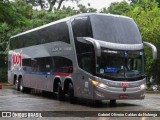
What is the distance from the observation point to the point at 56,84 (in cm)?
1995

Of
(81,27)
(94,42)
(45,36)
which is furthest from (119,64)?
(45,36)

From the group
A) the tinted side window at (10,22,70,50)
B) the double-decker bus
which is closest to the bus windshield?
the double-decker bus

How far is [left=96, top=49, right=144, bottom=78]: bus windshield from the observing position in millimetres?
15664

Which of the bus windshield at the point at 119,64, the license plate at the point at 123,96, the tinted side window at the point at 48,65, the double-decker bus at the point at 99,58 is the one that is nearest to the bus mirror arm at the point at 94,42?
the double-decker bus at the point at 99,58

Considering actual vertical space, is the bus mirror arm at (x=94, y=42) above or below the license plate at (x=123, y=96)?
above

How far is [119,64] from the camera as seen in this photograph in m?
15.8

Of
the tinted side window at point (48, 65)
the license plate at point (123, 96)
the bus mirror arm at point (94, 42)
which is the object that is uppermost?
the bus mirror arm at point (94, 42)

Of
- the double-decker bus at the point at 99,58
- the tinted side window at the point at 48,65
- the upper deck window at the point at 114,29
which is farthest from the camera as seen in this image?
the tinted side window at the point at 48,65

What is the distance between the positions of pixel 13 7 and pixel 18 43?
38.7 feet

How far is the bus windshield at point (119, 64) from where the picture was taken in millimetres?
15664

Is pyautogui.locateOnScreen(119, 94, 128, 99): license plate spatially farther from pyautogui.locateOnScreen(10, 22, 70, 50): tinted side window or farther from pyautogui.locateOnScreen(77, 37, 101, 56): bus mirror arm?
pyautogui.locateOnScreen(10, 22, 70, 50): tinted side window

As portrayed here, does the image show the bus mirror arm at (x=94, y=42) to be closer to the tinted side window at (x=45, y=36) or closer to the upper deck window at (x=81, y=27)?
the upper deck window at (x=81, y=27)

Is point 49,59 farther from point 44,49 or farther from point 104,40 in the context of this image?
point 104,40

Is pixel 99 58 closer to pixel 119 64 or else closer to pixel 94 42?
pixel 94 42
